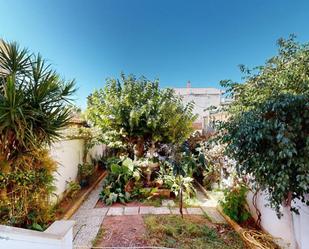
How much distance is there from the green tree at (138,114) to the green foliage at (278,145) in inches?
216

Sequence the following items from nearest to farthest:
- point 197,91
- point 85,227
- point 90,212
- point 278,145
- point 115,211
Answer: point 278,145 → point 85,227 → point 90,212 → point 115,211 → point 197,91

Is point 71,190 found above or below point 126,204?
above

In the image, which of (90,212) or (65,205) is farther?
(65,205)

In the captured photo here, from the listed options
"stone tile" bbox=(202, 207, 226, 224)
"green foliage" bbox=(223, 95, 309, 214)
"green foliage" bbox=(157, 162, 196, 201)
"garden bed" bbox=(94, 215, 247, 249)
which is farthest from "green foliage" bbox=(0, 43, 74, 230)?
"stone tile" bbox=(202, 207, 226, 224)

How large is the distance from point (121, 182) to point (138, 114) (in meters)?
2.81

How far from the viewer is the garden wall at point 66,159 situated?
6393 mm

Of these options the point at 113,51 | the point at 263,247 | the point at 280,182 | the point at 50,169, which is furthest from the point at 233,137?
the point at 113,51

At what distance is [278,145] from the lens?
2918 mm

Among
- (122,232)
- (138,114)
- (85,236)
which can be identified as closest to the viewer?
(85,236)

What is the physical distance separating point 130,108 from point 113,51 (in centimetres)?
431

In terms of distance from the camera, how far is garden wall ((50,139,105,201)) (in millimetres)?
6393

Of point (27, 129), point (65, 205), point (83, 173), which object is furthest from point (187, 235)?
point (83, 173)

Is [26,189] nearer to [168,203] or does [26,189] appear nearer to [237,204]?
[168,203]

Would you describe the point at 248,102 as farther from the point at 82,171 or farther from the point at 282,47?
the point at 82,171
